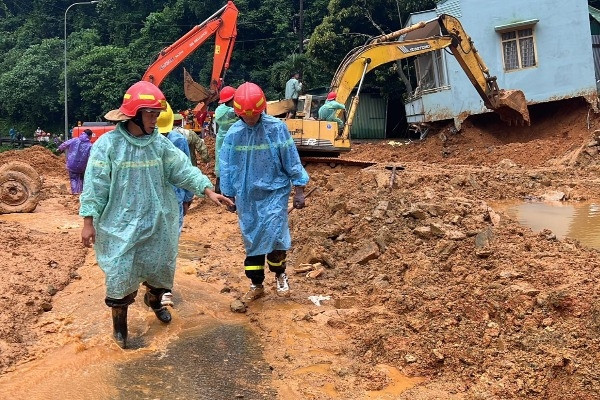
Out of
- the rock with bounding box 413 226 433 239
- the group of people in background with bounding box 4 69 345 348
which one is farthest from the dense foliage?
the group of people in background with bounding box 4 69 345 348

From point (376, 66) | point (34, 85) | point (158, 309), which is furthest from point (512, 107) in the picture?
point (34, 85)

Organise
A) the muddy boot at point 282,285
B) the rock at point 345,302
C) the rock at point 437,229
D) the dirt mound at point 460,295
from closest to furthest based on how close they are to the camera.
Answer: the dirt mound at point 460,295 → the rock at point 345,302 → the muddy boot at point 282,285 → the rock at point 437,229

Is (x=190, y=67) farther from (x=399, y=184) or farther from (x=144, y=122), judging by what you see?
(x=144, y=122)

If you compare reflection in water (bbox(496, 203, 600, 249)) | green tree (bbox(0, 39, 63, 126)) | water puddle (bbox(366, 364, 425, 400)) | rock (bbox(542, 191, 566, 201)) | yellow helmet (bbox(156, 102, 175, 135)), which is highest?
green tree (bbox(0, 39, 63, 126))

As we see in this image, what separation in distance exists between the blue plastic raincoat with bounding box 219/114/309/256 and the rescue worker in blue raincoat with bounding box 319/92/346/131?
696 centimetres

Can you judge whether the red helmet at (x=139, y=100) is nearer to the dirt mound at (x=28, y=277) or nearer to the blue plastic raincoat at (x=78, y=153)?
the dirt mound at (x=28, y=277)

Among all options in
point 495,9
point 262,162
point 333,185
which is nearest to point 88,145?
point 333,185

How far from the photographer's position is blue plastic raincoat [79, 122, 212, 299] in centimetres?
369

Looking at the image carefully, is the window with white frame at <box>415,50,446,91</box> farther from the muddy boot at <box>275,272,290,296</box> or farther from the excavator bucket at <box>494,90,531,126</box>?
the muddy boot at <box>275,272,290,296</box>

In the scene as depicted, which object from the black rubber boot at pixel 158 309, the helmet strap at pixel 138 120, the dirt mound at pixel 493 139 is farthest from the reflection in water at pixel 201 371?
the dirt mound at pixel 493 139

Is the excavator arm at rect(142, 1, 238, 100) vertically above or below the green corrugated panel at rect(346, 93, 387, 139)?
above

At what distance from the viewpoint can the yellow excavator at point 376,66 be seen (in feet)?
38.3

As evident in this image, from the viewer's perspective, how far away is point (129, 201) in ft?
12.3

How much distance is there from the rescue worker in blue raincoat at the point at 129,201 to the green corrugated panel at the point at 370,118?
2106 centimetres
